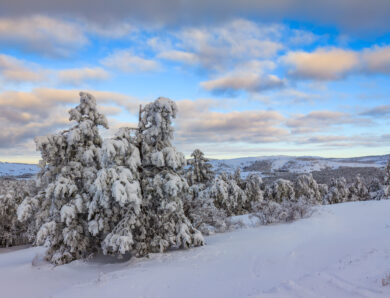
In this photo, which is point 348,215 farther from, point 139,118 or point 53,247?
point 53,247

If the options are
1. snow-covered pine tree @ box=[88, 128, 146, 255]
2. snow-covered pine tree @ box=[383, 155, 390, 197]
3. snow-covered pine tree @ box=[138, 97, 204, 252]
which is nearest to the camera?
snow-covered pine tree @ box=[88, 128, 146, 255]

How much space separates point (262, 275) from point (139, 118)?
393 inches

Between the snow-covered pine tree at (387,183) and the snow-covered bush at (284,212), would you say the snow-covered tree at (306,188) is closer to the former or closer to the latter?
the snow-covered pine tree at (387,183)

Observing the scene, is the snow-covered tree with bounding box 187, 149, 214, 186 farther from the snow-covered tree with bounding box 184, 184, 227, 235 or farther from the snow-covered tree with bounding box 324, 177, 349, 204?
the snow-covered tree with bounding box 324, 177, 349, 204

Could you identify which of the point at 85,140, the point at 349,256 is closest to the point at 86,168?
the point at 85,140

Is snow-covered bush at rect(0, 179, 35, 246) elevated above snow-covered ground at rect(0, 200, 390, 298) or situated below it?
below

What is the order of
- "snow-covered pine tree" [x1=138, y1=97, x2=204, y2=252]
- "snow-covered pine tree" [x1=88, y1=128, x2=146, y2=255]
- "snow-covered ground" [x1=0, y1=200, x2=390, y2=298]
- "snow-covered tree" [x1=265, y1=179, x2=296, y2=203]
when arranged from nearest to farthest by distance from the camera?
"snow-covered ground" [x1=0, y1=200, x2=390, y2=298] → "snow-covered pine tree" [x1=88, y1=128, x2=146, y2=255] → "snow-covered pine tree" [x1=138, y1=97, x2=204, y2=252] → "snow-covered tree" [x1=265, y1=179, x2=296, y2=203]

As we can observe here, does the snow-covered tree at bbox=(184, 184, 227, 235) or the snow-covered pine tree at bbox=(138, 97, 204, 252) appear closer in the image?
the snow-covered pine tree at bbox=(138, 97, 204, 252)

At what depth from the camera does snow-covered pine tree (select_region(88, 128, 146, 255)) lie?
467 inches

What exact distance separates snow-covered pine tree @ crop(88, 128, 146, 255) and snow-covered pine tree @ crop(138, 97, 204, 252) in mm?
658

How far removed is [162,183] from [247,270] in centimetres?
578

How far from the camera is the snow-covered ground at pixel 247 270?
6.89 metres

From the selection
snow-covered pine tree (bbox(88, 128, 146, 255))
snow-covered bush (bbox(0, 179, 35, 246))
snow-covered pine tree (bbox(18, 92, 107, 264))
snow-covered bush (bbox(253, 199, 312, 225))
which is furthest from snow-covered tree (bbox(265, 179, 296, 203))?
snow-covered bush (bbox(0, 179, 35, 246))

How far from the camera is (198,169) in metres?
24.7
